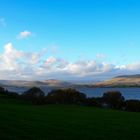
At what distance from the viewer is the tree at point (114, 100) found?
57781mm

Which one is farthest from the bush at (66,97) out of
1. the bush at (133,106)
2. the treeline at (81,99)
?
the bush at (133,106)

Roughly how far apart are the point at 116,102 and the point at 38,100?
12.7m

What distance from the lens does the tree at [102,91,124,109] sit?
57781 mm

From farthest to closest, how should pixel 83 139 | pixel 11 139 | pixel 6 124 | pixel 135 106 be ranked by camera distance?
pixel 135 106, pixel 6 124, pixel 83 139, pixel 11 139

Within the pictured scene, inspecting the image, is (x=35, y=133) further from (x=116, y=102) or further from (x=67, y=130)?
(x=116, y=102)

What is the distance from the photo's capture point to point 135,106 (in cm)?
5384

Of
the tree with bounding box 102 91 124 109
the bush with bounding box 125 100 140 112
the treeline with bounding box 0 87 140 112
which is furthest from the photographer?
the tree with bounding box 102 91 124 109

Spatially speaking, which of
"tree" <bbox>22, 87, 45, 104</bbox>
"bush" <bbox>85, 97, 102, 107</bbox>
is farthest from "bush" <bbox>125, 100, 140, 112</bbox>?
"tree" <bbox>22, 87, 45, 104</bbox>

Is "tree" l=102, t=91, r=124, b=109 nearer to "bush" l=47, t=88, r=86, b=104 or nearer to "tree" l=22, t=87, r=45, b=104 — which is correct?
"bush" l=47, t=88, r=86, b=104

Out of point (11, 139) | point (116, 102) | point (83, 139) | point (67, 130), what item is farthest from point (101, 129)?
point (116, 102)

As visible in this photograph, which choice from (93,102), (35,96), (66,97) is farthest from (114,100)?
(35,96)

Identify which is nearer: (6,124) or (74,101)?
(6,124)

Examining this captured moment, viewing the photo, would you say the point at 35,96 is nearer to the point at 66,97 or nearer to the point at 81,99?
the point at 66,97

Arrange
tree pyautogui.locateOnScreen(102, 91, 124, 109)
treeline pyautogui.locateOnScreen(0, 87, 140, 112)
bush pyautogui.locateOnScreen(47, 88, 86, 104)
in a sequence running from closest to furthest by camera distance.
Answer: treeline pyautogui.locateOnScreen(0, 87, 140, 112)
tree pyautogui.locateOnScreen(102, 91, 124, 109)
bush pyautogui.locateOnScreen(47, 88, 86, 104)
